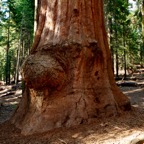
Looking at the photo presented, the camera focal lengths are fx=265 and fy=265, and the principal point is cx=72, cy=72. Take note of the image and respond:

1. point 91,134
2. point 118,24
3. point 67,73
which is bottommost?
point 91,134

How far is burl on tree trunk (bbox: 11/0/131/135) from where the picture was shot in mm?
6258

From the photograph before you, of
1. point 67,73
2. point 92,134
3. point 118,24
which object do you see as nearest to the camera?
point 92,134

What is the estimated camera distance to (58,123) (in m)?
6.18

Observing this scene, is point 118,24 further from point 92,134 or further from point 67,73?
point 92,134

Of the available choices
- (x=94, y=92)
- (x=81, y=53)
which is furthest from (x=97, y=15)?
(x=94, y=92)

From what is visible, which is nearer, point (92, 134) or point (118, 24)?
point (92, 134)

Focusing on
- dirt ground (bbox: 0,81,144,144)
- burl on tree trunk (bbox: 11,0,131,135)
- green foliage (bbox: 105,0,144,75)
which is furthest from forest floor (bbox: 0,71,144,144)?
green foliage (bbox: 105,0,144,75)

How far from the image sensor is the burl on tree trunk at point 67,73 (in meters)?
6.26

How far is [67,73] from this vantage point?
6.61 metres

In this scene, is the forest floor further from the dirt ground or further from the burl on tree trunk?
the burl on tree trunk

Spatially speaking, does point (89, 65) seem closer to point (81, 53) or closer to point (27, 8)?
point (81, 53)

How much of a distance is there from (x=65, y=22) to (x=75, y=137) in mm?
3096

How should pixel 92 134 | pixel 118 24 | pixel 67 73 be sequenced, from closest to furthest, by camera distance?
pixel 92 134 < pixel 67 73 < pixel 118 24

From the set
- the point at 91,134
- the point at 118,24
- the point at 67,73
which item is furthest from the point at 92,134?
the point at 118,24
